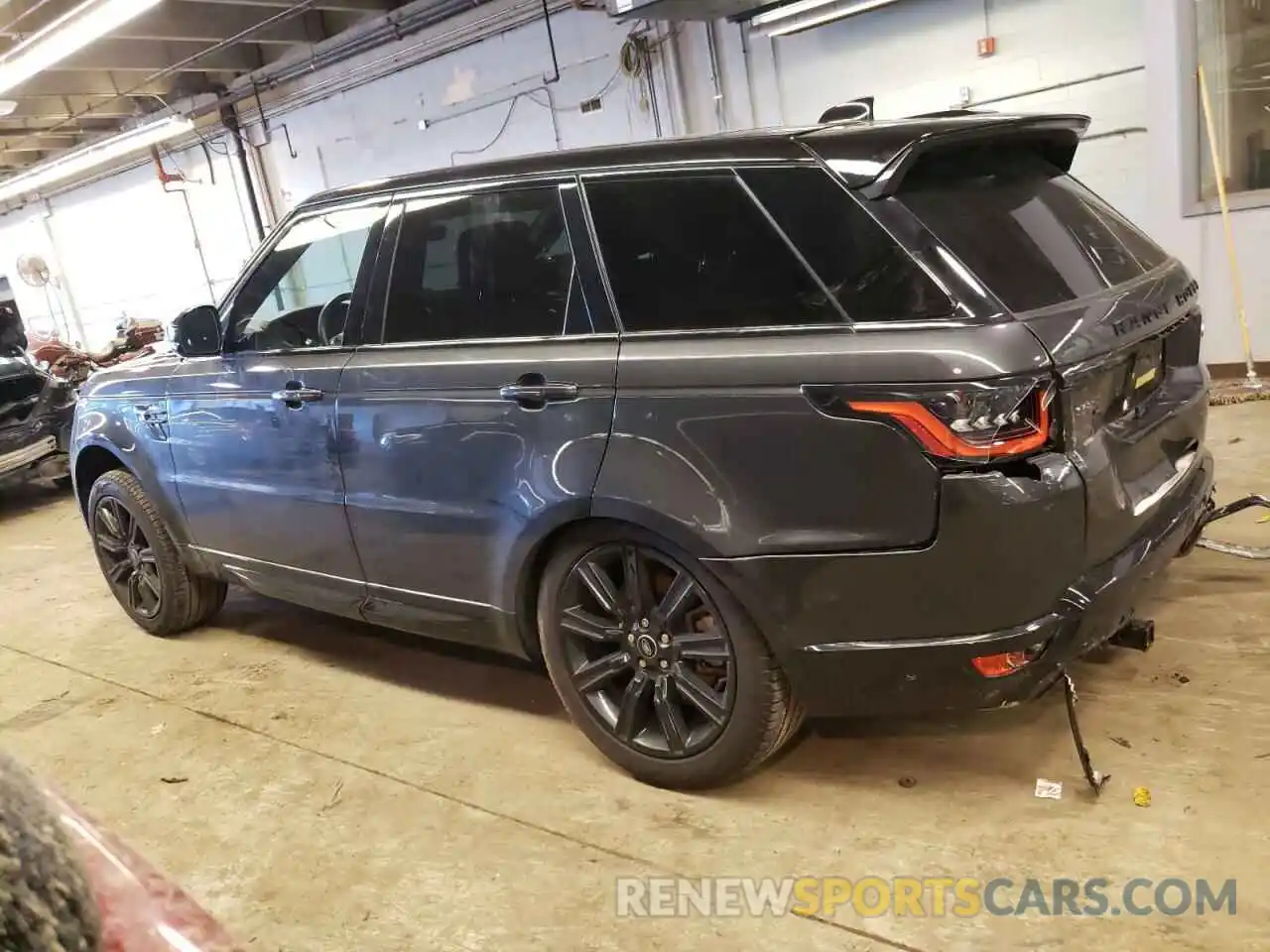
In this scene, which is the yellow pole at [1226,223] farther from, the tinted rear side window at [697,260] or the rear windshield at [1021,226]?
the tinted rear side window at [697,260]

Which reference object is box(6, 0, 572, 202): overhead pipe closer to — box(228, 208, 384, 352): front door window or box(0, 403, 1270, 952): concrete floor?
box(228, 208, 384, 352): front door window

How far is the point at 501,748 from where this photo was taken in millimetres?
2996

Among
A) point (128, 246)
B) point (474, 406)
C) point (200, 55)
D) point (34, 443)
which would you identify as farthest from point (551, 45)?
point (128, 246)

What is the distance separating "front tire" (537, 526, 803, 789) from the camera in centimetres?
238

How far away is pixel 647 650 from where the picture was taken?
2.54 metres

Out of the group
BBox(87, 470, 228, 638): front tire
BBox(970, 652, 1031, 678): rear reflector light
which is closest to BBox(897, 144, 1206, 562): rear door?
BBox(970, 652, 1031, 678): rear reflector light

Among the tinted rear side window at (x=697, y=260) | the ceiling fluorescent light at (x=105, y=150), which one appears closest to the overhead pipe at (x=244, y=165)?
the ceiling fluorescent light at (x=105, y=150)

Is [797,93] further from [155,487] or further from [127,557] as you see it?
[127,557]

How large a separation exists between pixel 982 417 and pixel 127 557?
3756 mm

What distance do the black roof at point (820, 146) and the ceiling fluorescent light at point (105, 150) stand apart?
881 centimetres

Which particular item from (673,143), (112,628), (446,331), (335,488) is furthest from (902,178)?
(112,628)

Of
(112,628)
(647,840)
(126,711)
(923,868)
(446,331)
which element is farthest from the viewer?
(112,628)

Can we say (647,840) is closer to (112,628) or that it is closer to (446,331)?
(446,331)

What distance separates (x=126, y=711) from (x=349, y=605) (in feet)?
3.57
